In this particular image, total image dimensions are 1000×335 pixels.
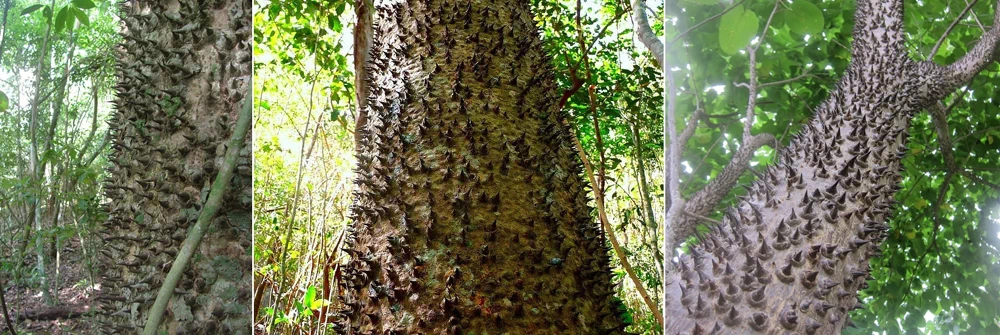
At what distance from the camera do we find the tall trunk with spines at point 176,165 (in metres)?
1.58

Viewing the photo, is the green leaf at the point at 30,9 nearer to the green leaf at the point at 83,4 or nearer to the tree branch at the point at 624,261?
the green leaf at the point at 83,4

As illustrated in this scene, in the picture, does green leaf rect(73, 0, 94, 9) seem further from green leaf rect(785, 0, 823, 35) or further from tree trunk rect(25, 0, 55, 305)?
green leaf rect(785, 0, 823, 35)

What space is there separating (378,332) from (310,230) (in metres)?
1.57

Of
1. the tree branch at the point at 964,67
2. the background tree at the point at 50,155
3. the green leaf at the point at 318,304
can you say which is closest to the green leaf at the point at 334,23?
the background tree at the point at 50,155

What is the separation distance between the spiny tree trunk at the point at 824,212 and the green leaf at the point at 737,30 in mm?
227

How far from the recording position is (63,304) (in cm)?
158

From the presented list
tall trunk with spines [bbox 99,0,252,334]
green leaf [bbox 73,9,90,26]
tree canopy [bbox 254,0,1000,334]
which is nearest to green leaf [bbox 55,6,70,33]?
green leaf [bbox 73,9,90,26]

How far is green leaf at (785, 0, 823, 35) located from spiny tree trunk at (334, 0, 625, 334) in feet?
2.07

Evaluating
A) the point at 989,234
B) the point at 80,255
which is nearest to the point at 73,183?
the point at 80,255

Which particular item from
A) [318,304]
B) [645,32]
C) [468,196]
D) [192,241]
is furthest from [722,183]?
[318,304]

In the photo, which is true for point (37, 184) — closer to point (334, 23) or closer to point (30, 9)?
point (30, 9)

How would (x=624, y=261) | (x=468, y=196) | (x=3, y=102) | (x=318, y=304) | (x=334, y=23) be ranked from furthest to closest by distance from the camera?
(x=334, y=23) → (x=318, y=304) → (x=624, y=261) → (x=3, y=102) → (x=468, y=196)

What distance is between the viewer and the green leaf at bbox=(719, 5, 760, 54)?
1453 mm

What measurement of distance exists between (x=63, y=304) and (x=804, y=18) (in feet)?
6.31
